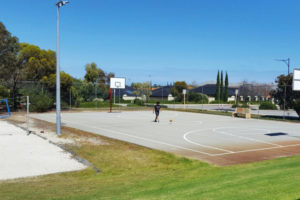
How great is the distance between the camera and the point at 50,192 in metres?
7.07

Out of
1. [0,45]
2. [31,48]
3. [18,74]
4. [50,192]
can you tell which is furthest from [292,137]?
[31,48]

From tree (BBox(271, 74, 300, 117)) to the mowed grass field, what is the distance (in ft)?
64.8

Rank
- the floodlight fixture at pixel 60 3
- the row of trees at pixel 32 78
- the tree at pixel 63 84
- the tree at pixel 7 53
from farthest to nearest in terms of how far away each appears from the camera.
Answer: the tree at pixel 63 84 → the row of trees at pixel 32 78 → the tree at pixel 7 53 → the floodlight fixture at pixel 60 3

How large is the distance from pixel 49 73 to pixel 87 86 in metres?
6.02

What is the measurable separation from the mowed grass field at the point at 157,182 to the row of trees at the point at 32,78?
22737 millimetres

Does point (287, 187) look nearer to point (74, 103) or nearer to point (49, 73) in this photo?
point (74, 103)

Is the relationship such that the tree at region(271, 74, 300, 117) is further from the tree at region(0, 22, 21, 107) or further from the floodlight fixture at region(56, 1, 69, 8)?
the tree at region(0, 22, 21, 107)

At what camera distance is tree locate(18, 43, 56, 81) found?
40.5 meters

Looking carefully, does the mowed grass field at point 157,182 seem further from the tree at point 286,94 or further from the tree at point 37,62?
the tree at point 37,62

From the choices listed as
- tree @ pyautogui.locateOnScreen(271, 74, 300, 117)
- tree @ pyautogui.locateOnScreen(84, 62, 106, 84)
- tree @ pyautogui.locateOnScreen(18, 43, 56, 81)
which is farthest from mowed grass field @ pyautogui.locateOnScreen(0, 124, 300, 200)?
tree @ pyautogui.locateOnScreen(84, 62, 106, 84)

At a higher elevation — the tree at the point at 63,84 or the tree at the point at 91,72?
the tree at the point at 91,72

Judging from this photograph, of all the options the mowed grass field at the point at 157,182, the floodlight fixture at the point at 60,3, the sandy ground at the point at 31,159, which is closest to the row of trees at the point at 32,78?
the floodlight fixture at the point at 60,3

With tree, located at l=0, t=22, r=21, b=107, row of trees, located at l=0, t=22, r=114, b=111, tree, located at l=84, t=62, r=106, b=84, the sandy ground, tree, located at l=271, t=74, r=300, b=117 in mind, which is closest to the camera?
the sandy ground

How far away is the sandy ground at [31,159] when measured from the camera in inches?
363
